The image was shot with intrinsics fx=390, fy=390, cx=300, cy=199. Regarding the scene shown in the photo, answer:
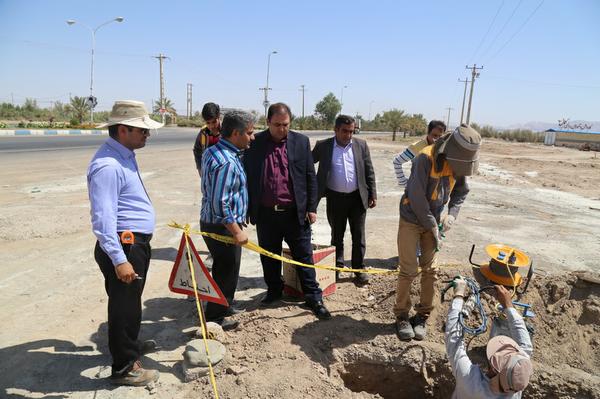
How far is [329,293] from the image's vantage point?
14.4ft

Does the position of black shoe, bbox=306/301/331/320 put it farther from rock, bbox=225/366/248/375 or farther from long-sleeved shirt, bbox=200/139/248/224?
long-sleeved shirt, bbox=200/139/248/224

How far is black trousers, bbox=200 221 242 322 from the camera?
3398 millimetres

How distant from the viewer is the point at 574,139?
42.3 m

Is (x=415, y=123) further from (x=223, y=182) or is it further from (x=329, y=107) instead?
(x=223, y=182)

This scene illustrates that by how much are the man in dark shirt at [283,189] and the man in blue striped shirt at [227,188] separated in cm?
33

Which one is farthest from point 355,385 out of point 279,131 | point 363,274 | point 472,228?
point 472,228

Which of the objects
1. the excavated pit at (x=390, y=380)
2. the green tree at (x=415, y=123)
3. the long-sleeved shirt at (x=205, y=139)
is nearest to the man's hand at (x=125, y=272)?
the excavated pit at (x=390, y=380)

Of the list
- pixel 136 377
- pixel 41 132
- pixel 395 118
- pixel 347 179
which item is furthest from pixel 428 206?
pixel 395 118

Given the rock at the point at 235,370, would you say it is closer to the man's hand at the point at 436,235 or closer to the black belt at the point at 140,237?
the black belt at the point at 140,237

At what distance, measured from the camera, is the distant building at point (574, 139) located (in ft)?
126

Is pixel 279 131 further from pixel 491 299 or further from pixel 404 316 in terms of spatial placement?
pixel 491 299

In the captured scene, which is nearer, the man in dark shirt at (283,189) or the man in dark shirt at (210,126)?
the man in dark shirt at (283,189)

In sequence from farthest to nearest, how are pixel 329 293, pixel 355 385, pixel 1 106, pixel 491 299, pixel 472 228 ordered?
pixel 1 106 < pixel 472 228 < pixel 329 293 < pixel 491 299 < pixel 355 385

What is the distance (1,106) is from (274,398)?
66.0 m
